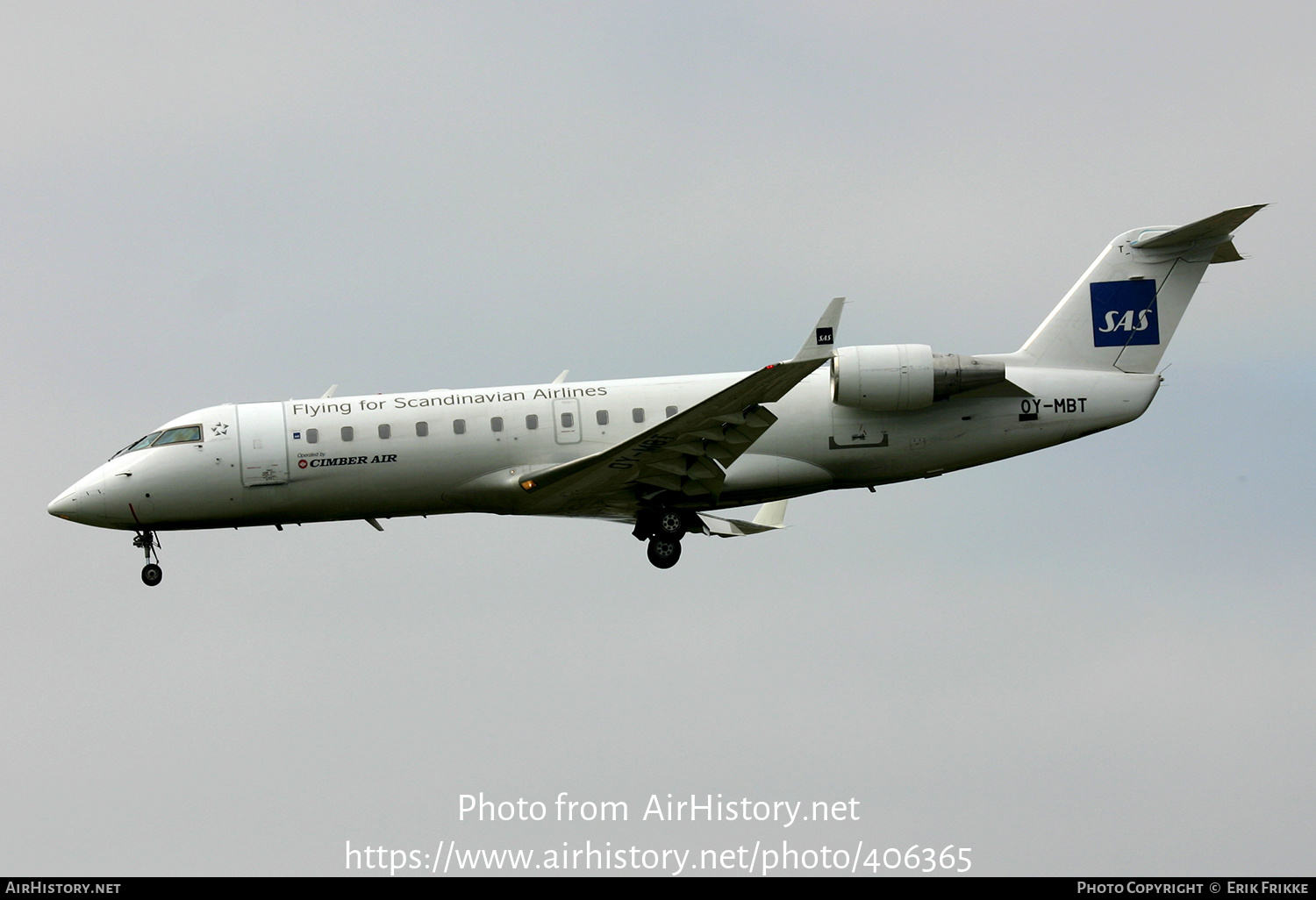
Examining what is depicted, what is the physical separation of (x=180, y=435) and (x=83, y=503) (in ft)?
7.34

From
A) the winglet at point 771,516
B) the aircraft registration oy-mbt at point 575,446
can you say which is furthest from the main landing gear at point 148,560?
the winglet at point 771,516

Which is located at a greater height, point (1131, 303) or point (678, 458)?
point (1131, 303)

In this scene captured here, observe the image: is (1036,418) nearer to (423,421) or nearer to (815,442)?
(815,442)

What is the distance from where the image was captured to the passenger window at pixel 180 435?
88.9ft

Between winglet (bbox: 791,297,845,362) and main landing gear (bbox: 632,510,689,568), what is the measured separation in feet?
18.3

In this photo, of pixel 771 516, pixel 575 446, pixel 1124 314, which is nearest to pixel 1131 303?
pixel 1124 314

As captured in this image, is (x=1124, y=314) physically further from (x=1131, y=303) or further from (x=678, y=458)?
(x=678, y=458)

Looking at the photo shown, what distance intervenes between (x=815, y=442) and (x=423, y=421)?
752 cm

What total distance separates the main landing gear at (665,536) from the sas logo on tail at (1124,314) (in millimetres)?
9162

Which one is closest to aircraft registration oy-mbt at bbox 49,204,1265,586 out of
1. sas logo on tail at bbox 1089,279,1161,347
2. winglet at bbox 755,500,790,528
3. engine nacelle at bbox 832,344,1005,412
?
engine nacelle at bbox 832,344,1005,412

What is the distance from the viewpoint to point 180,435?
27156 millimetres

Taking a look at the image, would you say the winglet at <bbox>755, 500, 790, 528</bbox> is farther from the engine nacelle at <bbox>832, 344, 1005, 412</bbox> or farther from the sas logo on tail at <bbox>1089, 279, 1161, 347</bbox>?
the sas logo on tail at <bbox>1089, 279, 1161, 347</bbox>

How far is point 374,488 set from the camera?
2666 centimetres

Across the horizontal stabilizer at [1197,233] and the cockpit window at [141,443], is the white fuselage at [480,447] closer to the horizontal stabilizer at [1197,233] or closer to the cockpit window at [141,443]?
the cockpit window at [141,443]
